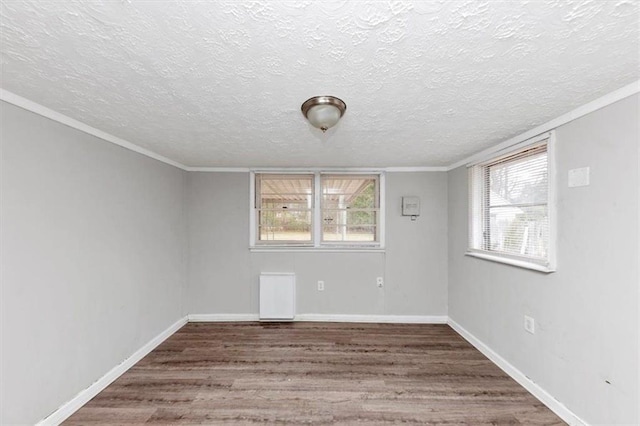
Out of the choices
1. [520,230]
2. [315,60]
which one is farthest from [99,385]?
[520,230]

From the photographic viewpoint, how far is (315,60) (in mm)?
1192

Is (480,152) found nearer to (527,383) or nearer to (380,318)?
(527,383)

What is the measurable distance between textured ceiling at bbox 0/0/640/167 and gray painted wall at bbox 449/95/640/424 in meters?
0.32

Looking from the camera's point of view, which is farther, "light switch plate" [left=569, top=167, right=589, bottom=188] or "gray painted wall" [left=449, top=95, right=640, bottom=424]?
"light switch plate" [left=569, top=167, right=589, bottom=188]

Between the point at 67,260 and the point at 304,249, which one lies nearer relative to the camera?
the point at 67,260

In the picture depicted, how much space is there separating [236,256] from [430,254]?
2.69 metres

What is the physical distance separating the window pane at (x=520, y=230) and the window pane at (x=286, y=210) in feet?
7.41

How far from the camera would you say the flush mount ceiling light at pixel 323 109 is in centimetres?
156

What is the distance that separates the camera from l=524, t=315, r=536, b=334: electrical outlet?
2.24 meters

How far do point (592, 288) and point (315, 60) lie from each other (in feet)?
7.23

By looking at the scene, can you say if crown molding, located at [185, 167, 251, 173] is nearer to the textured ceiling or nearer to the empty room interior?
the empty room interior

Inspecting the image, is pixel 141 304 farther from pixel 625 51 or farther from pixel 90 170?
pixel 625 51

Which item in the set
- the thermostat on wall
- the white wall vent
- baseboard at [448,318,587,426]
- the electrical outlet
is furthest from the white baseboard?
the thermostat on wall

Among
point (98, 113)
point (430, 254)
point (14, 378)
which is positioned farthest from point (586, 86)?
point (14, 378)
